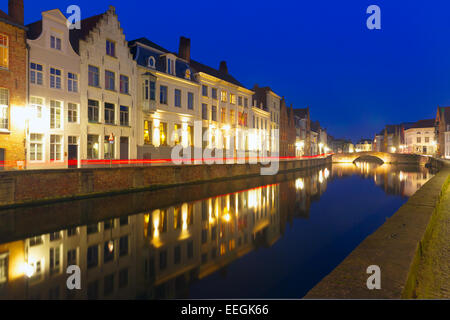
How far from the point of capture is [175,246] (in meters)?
8.88

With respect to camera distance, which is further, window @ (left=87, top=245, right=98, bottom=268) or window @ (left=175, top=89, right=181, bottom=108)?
window @ (left=175, top=89, right=181, bottom=108)

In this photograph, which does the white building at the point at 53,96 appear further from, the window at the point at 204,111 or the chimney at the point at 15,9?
the window at the point at 204,111

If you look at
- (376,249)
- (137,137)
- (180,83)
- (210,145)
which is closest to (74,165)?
(137,137)

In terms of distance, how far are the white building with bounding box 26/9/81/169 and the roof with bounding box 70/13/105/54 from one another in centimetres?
115

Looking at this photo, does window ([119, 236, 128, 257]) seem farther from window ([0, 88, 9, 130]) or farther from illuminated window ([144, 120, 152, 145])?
illuminated window ([144, 120, 152, 145])

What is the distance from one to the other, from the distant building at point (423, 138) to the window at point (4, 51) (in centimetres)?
10084

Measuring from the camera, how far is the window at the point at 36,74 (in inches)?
727

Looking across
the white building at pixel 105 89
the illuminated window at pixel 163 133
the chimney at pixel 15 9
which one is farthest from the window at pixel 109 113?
the chimney at pixel 15 9

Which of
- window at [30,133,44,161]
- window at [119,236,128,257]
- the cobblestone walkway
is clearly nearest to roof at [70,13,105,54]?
window at [30,133,44,161]

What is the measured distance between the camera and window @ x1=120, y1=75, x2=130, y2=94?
24.1 metres

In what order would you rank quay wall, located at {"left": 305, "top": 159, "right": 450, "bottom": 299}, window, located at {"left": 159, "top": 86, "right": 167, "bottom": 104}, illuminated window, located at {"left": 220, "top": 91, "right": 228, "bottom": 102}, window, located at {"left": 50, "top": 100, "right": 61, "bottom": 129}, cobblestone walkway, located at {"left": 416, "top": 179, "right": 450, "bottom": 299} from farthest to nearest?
illuminated window, located at {"left": 220, "top": 91, "right": 228, "bottom": 102} < window, located at {"left": 159, "top": 86, "right": 167, "bottom": 104} < window, located at {"left": 50, "top": 100, "right": 61, "bottom": 129} < cobblestone walkway, located at {"left": 416, "top": 179, "right": 450, "bottom": 299} < quay wall, located at {"left": 305, "top": 159, "right": 450, "bottom": 299}

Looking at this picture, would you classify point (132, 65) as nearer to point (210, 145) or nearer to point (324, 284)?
point (210, 145)

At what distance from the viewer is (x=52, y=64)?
19.5m

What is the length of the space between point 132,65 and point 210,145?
1291 cm
